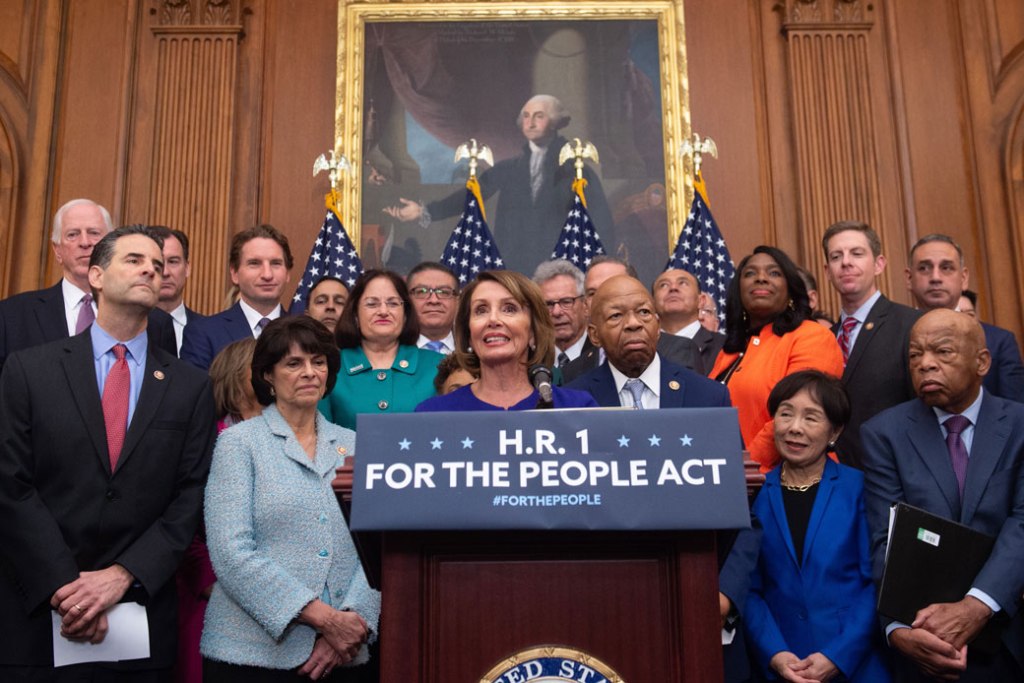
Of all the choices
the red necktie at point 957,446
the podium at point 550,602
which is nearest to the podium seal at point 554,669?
the podium at point 550,602

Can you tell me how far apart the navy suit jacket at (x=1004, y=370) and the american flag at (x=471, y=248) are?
337 centimetres

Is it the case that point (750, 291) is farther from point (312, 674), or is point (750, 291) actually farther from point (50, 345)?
point (50, 345)

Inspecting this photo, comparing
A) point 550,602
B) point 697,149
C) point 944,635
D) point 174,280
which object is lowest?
point 944,635

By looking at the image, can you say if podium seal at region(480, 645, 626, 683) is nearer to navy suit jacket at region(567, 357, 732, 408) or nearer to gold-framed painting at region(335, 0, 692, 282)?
navy suit jacket at region(567, 357, 732, 408)

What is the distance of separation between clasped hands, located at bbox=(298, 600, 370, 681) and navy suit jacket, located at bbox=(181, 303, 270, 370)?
1.87 meters

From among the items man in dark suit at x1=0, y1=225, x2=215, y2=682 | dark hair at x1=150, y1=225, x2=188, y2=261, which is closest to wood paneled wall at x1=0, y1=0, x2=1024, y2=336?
dark hair at x1=150, y1=225, x2=188, y2=261

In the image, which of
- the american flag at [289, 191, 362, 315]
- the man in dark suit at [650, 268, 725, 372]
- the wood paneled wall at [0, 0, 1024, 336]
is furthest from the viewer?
the wood paneled wall at [0, 0, 1024, 336]

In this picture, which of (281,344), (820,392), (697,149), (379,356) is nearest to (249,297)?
(379,356)

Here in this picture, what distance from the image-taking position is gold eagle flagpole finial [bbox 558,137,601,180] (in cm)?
752

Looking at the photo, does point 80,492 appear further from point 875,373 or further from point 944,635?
point 875,373

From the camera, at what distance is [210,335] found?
482 centimetres

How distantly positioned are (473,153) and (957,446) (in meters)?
4.49

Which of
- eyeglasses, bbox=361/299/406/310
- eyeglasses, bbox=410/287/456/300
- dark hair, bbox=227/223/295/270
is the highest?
dark hair, bbox=227/223/295/270

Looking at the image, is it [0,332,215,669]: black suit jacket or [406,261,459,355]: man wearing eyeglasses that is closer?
[0,332,215,669]: black suit jacket
